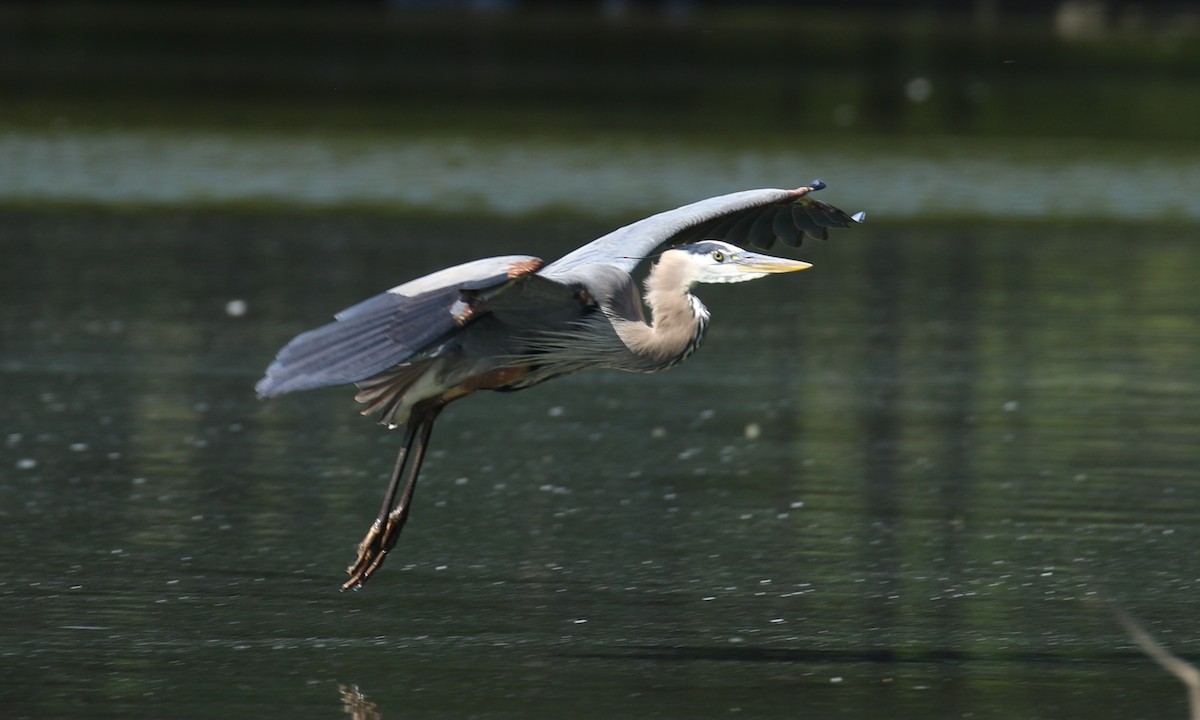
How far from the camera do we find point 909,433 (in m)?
8.95

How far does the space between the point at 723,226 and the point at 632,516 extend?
1077 mm

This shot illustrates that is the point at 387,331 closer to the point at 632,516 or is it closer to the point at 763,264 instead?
the point at 763,264

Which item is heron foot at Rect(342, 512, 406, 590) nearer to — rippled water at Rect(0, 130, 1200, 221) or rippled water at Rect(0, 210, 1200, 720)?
rippled water at Rect(0, 210, 1200, 720)

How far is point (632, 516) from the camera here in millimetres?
7488

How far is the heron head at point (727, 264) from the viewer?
6.25 m

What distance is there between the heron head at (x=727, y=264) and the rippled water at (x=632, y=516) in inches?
38.5

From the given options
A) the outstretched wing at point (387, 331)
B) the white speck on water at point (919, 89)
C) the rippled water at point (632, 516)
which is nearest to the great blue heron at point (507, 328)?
the outstretched wing at point (387, 331)

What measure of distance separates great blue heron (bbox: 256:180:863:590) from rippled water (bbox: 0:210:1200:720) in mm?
601

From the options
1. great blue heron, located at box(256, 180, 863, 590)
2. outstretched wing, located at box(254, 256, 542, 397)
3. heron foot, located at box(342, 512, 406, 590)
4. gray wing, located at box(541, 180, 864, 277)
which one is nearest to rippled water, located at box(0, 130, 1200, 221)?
gray wing, located at box(541, 180, 864, 277)

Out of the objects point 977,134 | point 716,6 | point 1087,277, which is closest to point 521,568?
point 1087,277

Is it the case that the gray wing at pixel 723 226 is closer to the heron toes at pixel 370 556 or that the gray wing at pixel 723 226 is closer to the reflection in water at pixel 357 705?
the heron toes at pixel 370 556

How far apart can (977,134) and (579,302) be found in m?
18.2

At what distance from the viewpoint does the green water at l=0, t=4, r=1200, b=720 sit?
→ 18.6 feet

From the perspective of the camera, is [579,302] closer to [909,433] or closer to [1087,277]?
[909,433]
